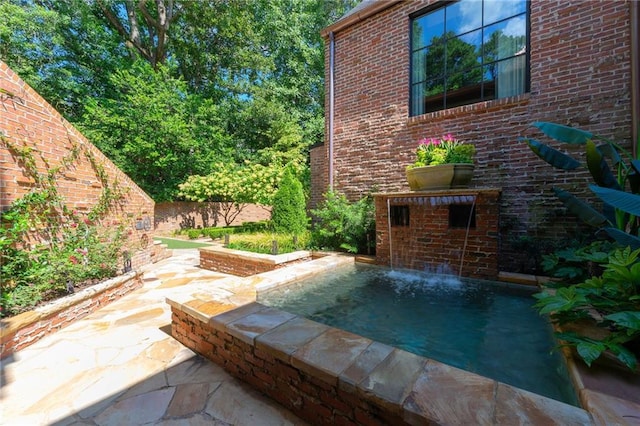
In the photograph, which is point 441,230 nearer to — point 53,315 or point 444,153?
point 444,153

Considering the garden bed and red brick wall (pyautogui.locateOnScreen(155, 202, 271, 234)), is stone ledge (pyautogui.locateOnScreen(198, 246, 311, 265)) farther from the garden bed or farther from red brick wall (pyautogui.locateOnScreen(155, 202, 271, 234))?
red brick wall (pyautogui.locateOnScreen(155, 202, 271, 234))

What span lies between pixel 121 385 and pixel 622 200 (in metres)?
4.00

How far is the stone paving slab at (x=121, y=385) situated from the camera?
169cm

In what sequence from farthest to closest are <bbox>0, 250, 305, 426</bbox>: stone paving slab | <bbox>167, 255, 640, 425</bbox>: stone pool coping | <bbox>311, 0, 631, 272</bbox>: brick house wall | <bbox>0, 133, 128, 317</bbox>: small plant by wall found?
<bbox>311, 0, 631, 272</bbox>: brick house wall → <bbox>0, 133, 128, 317</bbox>: small plant by wall → <bbox>0, 250, 305, 426</bbox>: stone paving slab → <bbox>167, 255, 640, 425</bbox>: stone pool coping

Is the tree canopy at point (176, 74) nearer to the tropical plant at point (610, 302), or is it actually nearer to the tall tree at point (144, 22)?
the tall tree at point (144, 22)

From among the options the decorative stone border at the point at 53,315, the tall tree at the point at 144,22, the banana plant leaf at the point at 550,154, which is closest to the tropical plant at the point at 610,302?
the banana plant leaf at the point at 550,154

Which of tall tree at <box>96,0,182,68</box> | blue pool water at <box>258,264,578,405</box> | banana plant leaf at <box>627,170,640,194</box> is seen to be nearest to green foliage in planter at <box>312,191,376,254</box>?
blue pool water at <box>258,264,578,405</box>

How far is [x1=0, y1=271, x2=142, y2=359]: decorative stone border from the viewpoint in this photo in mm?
2434

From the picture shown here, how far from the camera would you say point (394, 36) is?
18.6 feet

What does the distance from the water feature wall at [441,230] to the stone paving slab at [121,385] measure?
304 centimetres

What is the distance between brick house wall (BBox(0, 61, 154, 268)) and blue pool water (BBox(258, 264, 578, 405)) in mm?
3554

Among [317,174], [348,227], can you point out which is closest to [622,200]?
[348,227]

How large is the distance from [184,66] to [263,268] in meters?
16.4

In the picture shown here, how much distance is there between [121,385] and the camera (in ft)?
6.52
